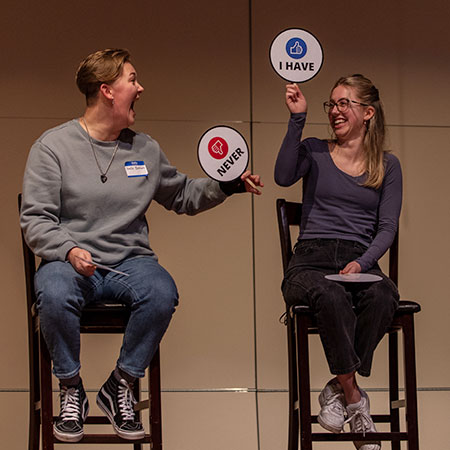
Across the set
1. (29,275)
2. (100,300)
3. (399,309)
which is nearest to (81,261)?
(100,300)

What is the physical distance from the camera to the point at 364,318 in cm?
252

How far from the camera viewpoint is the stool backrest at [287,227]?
2828 millimetres

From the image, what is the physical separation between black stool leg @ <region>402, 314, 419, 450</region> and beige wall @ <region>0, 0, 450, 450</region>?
1.23m

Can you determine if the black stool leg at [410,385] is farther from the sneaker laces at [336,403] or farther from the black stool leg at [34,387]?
the black stool leg at [34,387]

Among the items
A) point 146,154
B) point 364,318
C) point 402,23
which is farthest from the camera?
point 402,23

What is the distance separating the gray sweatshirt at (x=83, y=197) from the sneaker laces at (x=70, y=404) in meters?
0.39

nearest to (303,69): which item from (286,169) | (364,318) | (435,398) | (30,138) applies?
(286,169)

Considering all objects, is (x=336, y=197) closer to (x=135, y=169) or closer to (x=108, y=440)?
(x=135, y=169)

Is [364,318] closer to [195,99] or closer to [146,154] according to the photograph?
[146,154]

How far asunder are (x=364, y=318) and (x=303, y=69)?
2.86ft

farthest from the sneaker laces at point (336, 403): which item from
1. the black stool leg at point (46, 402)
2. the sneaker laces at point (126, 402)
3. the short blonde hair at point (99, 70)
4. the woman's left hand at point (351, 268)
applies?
the short blonde hair at point (99, 70)

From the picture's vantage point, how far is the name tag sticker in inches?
104

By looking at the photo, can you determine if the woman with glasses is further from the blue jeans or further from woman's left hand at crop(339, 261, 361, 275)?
the blue jeans

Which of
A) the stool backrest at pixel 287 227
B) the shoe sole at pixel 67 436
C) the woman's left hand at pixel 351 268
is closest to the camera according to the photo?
the shoe sole at pixel 67 436
